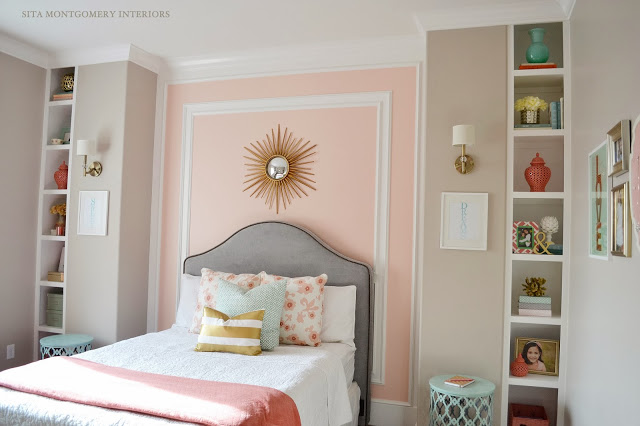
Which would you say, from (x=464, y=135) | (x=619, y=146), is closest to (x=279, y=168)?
(x=464, y=135)

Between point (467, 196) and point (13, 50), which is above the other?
point (13, 50)

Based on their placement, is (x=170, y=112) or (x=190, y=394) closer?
(x=190, y=394)

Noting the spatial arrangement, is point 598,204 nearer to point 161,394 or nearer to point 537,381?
point 537,381

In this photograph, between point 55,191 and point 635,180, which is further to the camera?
point 55,191

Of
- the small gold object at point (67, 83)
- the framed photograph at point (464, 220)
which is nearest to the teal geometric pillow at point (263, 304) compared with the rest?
the framed photograph at point (464, 220)

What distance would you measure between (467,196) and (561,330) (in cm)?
95

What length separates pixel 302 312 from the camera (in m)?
3.17

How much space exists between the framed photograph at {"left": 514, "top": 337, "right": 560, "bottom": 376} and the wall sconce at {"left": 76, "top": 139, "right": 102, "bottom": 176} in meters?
3.28

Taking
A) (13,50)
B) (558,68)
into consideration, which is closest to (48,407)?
(13,50)

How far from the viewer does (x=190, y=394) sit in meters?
2.11

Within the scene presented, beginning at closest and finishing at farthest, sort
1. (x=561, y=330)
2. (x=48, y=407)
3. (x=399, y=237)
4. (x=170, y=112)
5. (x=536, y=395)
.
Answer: (x=48, y=407), (x=561, y=330), (x=536, y=395), (x=399, y=237), (x=170, y=112)

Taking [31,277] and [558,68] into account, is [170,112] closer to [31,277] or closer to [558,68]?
[31,277]

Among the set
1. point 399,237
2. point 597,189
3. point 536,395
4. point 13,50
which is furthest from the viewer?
point 13,50

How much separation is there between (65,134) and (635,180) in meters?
4.13
